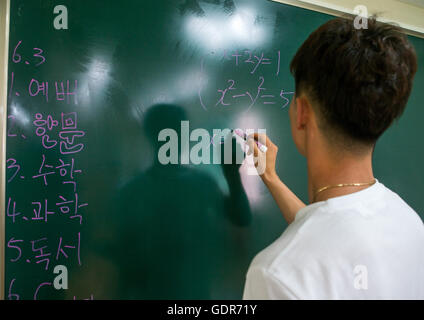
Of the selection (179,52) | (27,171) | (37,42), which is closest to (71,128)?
(27,171)

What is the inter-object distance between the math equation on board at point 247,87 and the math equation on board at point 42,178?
1.61 feet

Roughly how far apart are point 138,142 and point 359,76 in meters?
0.72

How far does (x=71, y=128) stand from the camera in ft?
3.06

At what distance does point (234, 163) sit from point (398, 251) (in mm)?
638

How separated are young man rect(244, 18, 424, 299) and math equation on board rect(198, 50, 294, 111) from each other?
43 cm

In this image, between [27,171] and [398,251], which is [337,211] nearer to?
[398,251]

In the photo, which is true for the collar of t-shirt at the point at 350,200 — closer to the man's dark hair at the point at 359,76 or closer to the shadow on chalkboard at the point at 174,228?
the man's dark hair at the point at 359,76

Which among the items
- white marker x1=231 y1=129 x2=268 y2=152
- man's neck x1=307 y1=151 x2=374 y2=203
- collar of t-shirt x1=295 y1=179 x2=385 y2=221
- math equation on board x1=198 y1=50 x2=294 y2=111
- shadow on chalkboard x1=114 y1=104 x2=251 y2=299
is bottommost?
shadow on chalkboard x1=114 y1=104 x2=251 y2=299

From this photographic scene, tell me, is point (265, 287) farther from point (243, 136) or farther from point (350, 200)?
point (243, 136)

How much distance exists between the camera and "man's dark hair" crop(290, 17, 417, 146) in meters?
0.58

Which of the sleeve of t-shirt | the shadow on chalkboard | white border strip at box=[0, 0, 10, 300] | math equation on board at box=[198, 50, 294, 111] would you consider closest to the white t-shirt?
the sleeve of t-shirt

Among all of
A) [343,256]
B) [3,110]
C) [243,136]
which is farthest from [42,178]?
[343,256]

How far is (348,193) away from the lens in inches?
25.7

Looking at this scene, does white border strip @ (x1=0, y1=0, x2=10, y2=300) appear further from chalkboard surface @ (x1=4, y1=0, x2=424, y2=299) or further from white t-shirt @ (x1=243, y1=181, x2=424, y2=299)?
white t-shirt @ (x1=243, y1=181, x2=424, y2=299)
